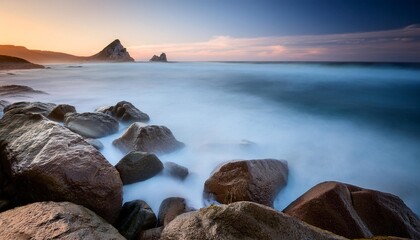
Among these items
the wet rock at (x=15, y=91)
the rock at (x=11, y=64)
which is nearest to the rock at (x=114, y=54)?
the rock at (x=11, y=64)

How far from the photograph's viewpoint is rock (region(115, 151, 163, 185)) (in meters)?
4.29

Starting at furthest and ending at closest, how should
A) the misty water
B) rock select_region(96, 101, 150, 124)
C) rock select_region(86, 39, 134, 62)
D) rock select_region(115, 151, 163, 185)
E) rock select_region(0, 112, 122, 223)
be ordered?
1. rock select_region(86, 39, 134, 62)
2. rock select_region(96, 101, 150, 124)
3. the misty water
4. rock select_region(115, 151, 163, 185)
5. rock select_region(0, 112, 122, 223)

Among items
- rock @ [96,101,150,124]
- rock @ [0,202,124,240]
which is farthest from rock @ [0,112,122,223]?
rock @ [96,101,150,124]

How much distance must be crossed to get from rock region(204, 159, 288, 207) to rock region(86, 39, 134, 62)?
295 ft

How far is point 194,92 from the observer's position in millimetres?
16672

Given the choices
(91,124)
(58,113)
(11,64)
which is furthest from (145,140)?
(11,64)

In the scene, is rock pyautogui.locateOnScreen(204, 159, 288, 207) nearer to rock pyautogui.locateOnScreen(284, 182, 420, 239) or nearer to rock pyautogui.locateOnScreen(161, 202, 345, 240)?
rock pyautogui.locateOnScreen(284, 182, 420, 239)

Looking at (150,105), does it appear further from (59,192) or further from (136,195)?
(59,192)

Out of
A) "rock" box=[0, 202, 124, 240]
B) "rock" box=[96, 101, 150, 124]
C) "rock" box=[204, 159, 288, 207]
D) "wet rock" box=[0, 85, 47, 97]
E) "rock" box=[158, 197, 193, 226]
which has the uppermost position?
"wet rock" box=[0, 85, 47, 97]

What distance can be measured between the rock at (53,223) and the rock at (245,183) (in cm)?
181

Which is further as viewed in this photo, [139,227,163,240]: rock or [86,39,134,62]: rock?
[86,39,134,62]: rock

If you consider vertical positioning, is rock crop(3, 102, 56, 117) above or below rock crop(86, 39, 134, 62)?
below

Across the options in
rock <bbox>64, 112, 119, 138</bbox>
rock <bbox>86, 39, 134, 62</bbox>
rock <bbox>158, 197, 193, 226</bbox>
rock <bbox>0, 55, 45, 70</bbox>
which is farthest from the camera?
rock <bbox>86, 39, 134, 62</bbox>

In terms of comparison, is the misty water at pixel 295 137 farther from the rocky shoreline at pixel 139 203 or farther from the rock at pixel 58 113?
the rock at pixel 58 113
